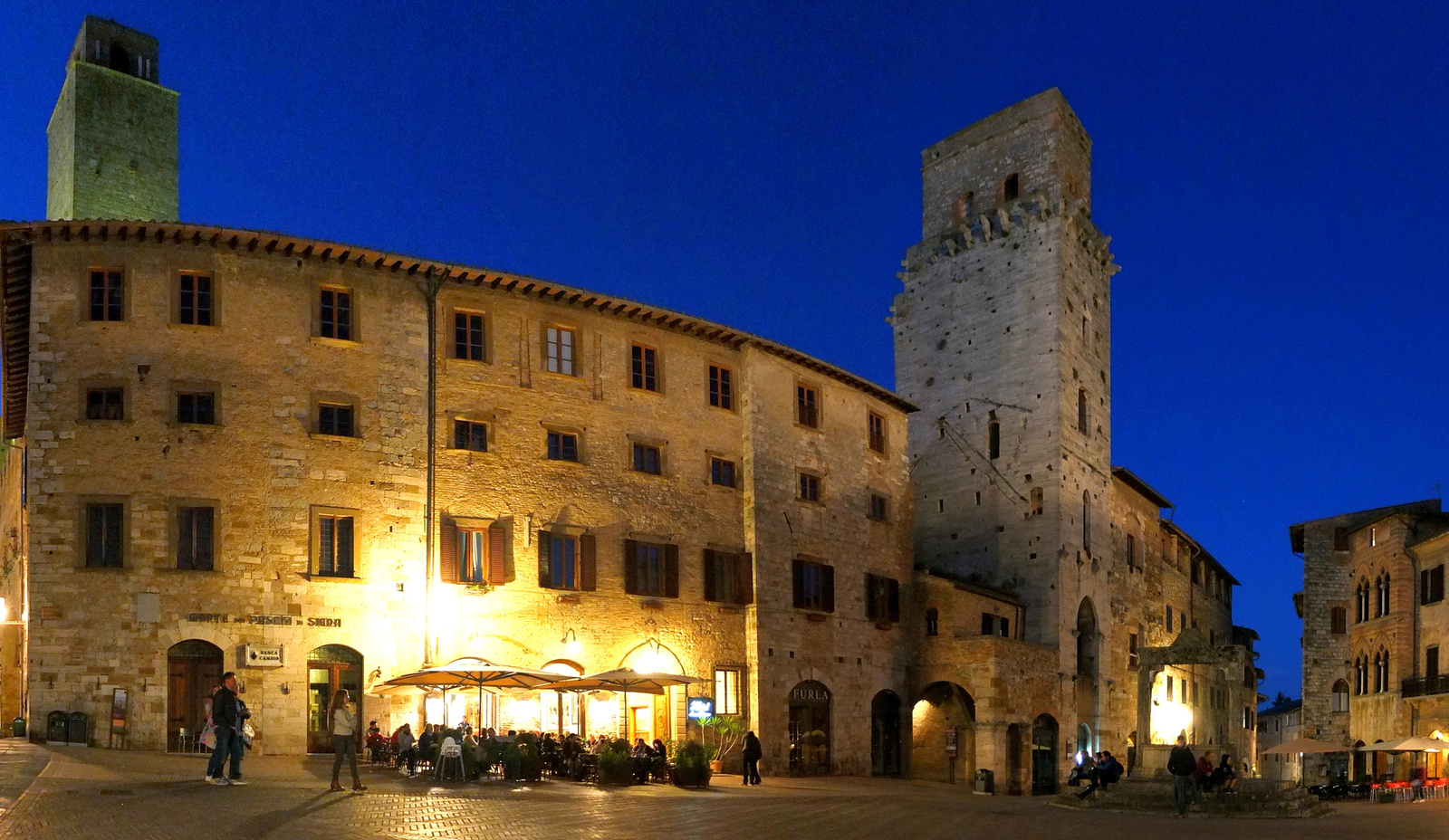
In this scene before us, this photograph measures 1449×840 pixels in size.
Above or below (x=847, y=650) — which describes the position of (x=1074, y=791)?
below

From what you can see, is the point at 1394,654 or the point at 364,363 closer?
the point at 364,363

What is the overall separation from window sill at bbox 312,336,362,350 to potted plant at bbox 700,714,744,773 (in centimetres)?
1307

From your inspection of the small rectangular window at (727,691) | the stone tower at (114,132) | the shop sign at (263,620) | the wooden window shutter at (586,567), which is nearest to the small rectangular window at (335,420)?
the shop sign at (263,620)

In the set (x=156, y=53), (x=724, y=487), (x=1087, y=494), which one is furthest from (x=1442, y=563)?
(x=156, y=53)

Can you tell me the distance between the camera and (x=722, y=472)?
37156 mm

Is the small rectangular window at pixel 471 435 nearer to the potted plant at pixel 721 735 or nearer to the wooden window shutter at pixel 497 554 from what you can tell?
the wooden window shutter at pixel 497 554

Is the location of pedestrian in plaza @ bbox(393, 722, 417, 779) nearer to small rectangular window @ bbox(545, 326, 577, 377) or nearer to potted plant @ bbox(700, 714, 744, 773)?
potted plant @ bbox(700, 714, 744, 773)

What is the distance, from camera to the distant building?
70.9 meters

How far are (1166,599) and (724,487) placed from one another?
32609mm

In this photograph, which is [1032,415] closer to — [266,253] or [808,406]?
[808,406]

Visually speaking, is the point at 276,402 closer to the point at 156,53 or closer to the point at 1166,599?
the point at 156,53

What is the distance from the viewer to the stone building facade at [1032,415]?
4684 centimetres

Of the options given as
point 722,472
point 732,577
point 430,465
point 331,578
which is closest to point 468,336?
point 430,465

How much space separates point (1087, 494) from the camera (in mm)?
50031
